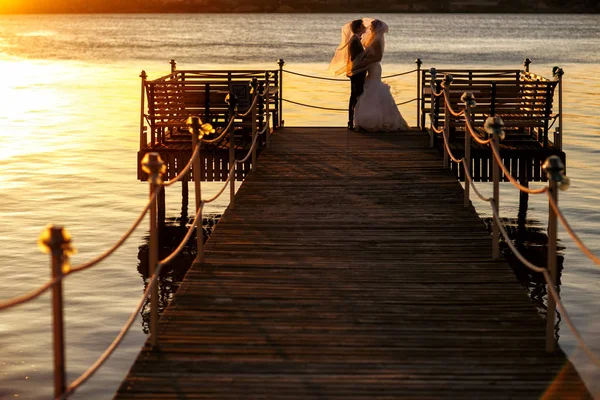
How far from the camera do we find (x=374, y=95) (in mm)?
19203

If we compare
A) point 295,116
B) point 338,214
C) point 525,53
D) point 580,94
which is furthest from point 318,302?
point 525,53

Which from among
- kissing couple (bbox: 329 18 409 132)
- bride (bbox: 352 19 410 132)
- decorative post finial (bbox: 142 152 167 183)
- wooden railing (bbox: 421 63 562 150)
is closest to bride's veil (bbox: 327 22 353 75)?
kissing couple (bbox: 329 18 409 132)

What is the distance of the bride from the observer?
62.7 feet

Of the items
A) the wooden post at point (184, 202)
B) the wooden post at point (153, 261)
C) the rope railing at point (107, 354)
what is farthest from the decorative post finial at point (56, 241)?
the wooden post at point (184, 202)

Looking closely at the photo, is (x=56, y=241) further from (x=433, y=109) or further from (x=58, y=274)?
(x=433, y=109)

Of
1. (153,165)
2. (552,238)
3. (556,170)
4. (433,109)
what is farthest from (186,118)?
(556,170)

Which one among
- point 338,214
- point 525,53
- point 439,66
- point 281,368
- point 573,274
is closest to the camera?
point 281,368

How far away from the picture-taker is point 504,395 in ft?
24.0

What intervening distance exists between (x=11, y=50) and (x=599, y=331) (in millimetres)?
114624

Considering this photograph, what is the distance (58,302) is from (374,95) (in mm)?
13456

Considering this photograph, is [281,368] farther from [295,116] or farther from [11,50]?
[11,50]

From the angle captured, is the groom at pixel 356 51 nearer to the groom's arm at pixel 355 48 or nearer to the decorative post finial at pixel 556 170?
the groom's arm at pixel 355 48

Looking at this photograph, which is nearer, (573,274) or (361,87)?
(573,274)

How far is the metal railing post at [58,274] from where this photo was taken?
5.90 metres
